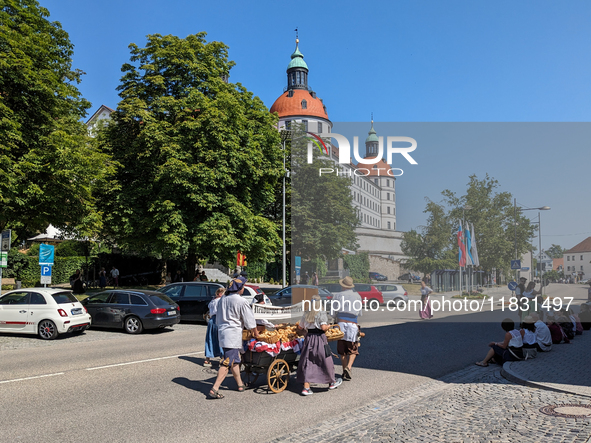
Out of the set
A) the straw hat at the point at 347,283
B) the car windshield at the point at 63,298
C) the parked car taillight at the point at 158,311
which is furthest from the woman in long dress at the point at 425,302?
the car windshield at the point at 63,298

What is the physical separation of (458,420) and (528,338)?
5.61 m

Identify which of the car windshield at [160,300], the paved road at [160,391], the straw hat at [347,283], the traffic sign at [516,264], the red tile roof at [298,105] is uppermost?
the red tile roof at [298,105]

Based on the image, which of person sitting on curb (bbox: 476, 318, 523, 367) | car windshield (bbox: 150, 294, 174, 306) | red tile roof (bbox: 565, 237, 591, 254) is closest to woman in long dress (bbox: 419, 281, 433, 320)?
red tile roof (bbox: 565, 237, 591, 254)

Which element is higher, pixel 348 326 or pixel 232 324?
pixel 232 324

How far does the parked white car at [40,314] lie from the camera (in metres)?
14.3

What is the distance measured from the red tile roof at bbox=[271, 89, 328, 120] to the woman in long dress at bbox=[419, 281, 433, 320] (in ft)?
251

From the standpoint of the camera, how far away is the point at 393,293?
27.0 m

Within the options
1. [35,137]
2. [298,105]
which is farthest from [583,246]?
[298,105]

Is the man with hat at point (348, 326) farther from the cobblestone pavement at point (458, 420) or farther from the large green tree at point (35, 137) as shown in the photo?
the large green tree at point (35, 137)

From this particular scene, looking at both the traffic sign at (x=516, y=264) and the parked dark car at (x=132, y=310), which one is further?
the traffic sign at (x=516, y=264)

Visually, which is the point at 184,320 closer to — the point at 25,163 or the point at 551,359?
the point at 25,163

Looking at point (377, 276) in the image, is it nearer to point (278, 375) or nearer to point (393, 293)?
point (393, 293)

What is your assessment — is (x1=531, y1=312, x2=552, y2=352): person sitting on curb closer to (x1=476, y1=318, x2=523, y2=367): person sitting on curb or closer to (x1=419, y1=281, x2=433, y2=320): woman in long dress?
(x1=476, y1=318, x2=523, y2=367): person sitting on curb

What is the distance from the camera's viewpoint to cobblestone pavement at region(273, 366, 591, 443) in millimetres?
5625
